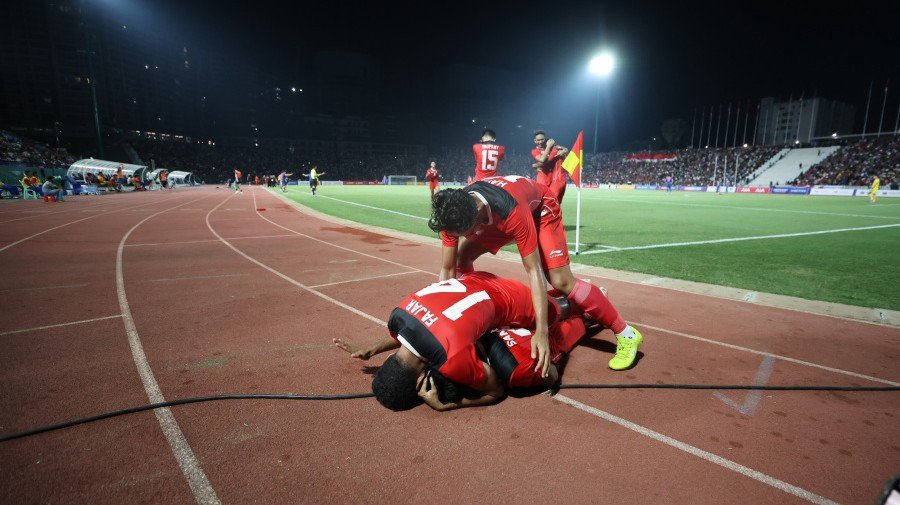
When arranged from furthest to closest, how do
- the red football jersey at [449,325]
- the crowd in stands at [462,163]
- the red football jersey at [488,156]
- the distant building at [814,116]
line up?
1. the distant building at [814,116]
2. the crowd in stands at [462,163]
3. the red football jersey at [488,156]
4. the red football jersey at [449,325]

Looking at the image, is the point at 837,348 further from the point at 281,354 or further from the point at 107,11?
the point at 107,11

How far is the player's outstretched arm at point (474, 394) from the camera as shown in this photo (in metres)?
2.88

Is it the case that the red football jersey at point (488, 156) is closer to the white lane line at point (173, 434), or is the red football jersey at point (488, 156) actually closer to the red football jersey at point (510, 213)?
the red football jersey at point (510, 213)

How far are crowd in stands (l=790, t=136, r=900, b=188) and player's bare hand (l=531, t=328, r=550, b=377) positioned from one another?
50366 millimetres

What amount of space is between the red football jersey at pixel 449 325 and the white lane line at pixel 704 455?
880 millimetres

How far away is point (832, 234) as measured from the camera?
11805 mm

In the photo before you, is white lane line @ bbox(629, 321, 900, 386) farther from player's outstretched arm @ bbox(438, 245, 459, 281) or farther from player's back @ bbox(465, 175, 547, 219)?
player's outstretched arm @ bbox(438, 245, 459, 281)

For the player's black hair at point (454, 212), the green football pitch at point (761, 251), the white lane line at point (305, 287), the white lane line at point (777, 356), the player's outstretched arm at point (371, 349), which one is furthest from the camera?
the green football pitch at point (761, 251)

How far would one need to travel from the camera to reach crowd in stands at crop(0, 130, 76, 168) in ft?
111

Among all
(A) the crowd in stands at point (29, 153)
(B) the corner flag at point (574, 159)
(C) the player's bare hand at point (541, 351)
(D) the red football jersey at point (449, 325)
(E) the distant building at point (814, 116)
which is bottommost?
(C) the player's bare hand at point (541, 351)

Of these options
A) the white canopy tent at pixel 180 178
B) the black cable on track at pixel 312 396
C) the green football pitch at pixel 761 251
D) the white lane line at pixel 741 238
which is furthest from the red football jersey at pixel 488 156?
the white canopy tent at pixel 180 178

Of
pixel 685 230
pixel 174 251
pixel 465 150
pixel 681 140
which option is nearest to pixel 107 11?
pixel 465 150

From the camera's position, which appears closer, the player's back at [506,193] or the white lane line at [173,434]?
the white lane line at [173,434]

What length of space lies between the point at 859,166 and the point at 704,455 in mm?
57081
